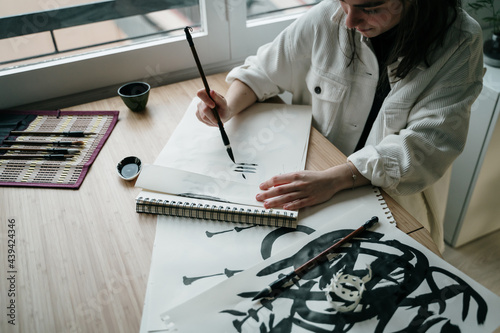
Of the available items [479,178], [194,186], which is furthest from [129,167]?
[479,178]

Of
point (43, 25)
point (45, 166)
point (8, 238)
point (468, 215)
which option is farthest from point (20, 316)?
point (468, 215)

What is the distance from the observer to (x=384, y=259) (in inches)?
27.4

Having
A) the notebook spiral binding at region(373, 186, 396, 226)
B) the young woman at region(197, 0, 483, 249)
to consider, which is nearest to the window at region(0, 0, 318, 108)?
the young woman at region(197, 0, 483, 249)

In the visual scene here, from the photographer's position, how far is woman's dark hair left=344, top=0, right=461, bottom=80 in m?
0.84

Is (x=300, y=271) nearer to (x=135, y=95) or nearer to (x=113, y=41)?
(x=135, y=95)

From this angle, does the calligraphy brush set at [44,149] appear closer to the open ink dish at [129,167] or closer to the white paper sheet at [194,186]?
the open ink dish at [129,167]

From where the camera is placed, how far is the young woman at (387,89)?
837 mm

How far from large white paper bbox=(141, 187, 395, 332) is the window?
656 millimetres

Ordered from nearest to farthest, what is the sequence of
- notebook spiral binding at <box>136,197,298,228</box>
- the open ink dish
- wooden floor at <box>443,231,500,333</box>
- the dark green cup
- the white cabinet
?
notebook spiral binding at <box>136,197,298,228</box>, the open ink dish, the dark green cup, the white cabinet, wooden floor at <box>443,231,500,333</box>

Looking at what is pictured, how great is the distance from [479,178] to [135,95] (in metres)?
1.35

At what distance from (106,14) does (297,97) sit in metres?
0.64

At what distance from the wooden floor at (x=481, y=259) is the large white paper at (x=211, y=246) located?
3.82 feet

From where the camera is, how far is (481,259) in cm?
A: 176

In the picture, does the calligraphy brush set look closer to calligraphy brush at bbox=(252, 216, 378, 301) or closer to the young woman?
the young woman
